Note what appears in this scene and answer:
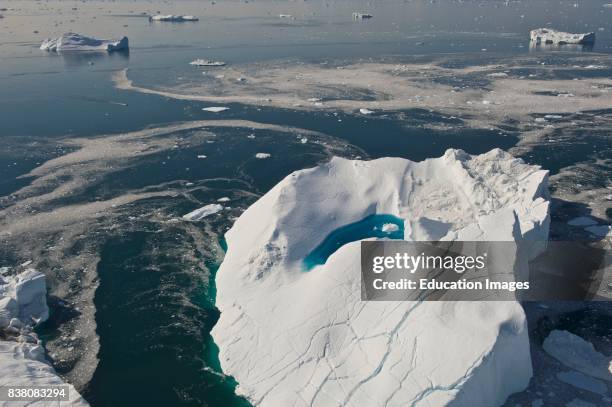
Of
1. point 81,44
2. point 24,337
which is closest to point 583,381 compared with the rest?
point 24,337

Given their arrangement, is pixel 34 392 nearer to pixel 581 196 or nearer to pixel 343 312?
pixel 343 312

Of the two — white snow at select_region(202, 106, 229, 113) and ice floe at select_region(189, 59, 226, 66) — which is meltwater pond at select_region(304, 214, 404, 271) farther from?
ice floe at select_region(189, 59, 226, 66)

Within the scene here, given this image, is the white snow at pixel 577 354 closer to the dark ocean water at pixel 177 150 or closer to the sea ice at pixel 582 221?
the sea ice at pixel 582 221

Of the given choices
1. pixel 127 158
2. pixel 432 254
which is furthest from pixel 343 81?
pixel 432 254
